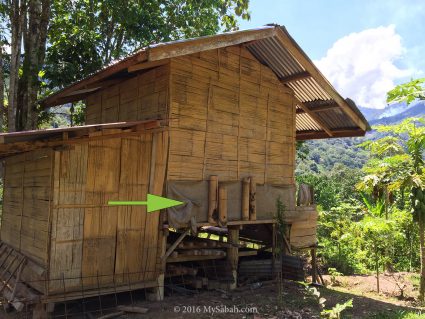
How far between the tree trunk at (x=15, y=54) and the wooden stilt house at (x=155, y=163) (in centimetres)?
124

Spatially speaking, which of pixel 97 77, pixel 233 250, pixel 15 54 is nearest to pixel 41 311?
pixel 233 250

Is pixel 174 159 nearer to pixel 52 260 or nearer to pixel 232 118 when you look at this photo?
pixel 232 118

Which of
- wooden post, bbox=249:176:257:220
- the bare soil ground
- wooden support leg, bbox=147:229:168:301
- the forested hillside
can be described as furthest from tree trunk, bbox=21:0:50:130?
the forested hillside

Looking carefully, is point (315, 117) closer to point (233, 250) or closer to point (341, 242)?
point (233, 250)

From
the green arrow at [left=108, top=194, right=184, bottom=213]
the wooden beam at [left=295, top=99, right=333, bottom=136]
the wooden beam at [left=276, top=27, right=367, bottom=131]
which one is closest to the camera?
the green arrow at [left=108, top=194, right=184, bottom=213]

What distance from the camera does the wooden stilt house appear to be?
23.0 feet

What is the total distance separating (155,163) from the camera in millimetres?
7824

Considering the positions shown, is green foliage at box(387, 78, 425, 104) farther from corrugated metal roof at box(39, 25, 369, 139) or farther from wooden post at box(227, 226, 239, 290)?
wooden post at box(227, 226, 239, 290)

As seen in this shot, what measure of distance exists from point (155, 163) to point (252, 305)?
351 cm

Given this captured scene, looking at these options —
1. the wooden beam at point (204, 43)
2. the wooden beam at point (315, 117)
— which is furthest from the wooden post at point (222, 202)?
the wooden beam at point (315, 117)

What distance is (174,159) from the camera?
7922 mm

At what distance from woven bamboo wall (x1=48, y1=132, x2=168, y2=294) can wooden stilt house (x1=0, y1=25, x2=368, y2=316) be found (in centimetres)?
2

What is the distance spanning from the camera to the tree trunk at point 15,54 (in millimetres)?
11078

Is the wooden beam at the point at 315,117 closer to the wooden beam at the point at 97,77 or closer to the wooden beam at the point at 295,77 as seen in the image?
the wooden beam at the point at 295,77
